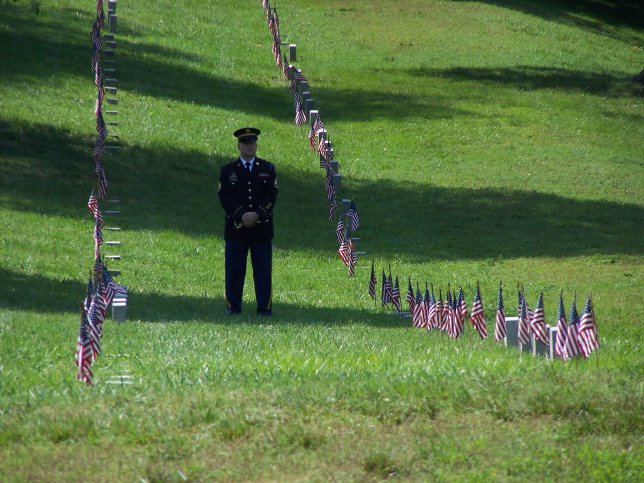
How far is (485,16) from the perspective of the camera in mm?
49781

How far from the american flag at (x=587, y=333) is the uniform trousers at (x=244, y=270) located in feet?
16.9

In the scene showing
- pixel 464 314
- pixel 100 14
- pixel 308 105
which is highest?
pixel 100 14

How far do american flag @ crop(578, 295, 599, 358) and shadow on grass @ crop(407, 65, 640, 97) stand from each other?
29.9 m

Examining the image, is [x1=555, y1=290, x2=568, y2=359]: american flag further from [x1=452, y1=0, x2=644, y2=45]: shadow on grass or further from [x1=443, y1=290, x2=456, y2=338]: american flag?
[x1=452, y1=0, x2=644, y2=45]: shadow on grass

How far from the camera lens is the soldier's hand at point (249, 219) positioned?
1409 centimetres

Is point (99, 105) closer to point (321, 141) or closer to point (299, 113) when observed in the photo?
point (321, 141)

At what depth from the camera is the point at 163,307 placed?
15.2 m

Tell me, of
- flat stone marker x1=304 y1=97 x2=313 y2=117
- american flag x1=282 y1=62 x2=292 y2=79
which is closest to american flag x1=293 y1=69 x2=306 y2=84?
flat stone marker x1=304 y1=97 x2=313 y2=117

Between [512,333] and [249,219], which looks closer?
[512,333]

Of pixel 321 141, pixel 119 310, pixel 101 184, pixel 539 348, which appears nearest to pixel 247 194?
pixel 119 310

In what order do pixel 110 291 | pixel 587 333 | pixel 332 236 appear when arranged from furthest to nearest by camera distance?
pixel 332 236 → pixel 110 291 → pixel 587 333

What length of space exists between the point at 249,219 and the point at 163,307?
6.37ft

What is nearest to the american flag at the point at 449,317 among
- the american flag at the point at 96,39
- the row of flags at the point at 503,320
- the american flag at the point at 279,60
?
the row of flags at the point at 503,320

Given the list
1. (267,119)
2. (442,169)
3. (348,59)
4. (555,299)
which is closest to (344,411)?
(555,299)
